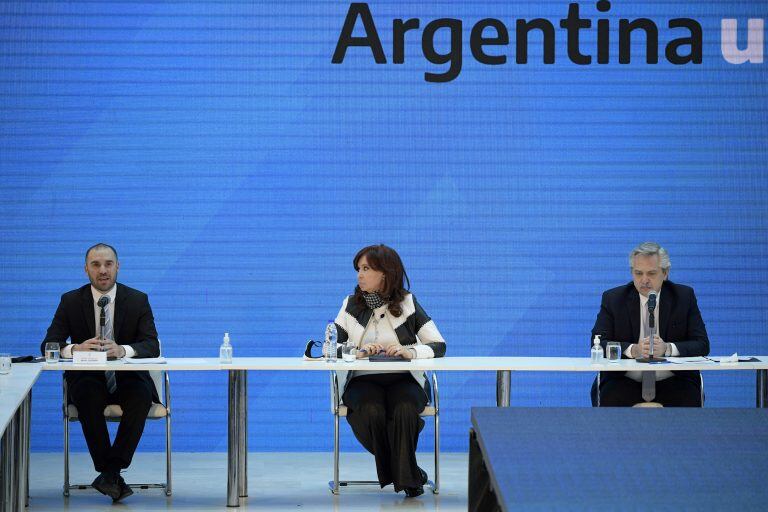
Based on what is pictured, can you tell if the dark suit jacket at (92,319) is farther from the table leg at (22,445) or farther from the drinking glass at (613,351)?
the drinking glass at (613,351)

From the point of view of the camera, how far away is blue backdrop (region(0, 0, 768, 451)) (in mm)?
6711

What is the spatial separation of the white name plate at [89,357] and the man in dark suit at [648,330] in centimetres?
232

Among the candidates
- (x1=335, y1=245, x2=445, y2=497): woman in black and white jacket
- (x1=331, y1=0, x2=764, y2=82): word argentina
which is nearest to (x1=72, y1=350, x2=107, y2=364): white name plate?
(x1=335, y1=245, x2=445, y2=497): woman in black and white jacket

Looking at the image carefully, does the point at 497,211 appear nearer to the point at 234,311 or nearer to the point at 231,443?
the point at 234,311

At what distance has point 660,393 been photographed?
5488 millimetres

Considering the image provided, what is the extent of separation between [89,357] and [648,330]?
2.62m

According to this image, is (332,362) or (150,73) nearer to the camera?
(332,362)

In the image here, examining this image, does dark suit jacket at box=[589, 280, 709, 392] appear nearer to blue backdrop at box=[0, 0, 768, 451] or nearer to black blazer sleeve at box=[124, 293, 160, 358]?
blue backdrop at box=[0, 0, 768, 451]

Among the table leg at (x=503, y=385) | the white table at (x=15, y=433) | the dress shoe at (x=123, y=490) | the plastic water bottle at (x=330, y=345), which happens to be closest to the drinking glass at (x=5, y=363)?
the white table at (x=15, y=433)

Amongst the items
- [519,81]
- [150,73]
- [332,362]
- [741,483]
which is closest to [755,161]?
[519,81]

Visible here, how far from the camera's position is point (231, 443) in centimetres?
507

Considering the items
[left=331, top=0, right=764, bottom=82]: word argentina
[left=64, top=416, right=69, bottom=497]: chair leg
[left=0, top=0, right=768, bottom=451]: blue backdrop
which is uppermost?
[left=331, top=0, right=764, bottom=82]: word argentina

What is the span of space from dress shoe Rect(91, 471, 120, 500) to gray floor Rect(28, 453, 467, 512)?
0.05m

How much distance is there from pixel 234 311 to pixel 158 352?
1262 millimetres
